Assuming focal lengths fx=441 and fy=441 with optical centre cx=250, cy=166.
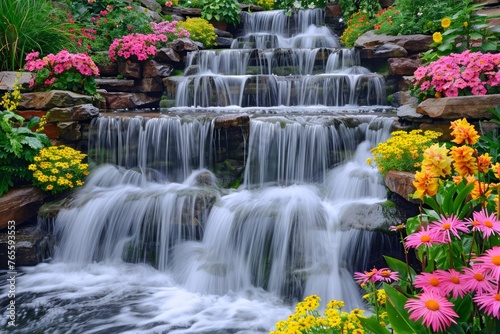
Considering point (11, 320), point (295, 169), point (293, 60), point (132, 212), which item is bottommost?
point (11, 320)

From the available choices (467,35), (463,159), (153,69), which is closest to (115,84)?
(153,69)

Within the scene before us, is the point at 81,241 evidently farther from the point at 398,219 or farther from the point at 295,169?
the point at 398,219

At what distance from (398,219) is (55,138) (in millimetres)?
5009

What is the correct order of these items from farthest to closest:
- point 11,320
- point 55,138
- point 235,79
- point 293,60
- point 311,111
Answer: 1. point 293,60
2. point 235,79
3. point 311,111
4. point 55,138
5. point 11,320

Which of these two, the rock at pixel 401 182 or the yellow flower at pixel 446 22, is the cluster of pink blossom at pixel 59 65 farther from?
the yellow flower at pixel 446 22

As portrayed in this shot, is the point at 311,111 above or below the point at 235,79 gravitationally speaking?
below

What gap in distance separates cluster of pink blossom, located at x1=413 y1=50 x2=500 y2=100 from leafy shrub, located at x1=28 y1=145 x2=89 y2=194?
4765 millimetres

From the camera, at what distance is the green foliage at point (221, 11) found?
1283 cm

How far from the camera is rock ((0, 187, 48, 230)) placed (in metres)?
5.56

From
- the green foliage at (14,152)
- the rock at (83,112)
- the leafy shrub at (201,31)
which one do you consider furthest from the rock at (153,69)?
the green foliage at (14,152)

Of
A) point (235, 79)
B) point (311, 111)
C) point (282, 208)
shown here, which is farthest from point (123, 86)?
point (282, 208)

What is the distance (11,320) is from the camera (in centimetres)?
418

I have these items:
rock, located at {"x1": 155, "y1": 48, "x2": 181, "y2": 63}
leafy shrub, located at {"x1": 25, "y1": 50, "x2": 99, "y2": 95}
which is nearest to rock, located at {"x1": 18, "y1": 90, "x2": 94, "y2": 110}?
leafy shrub, located at {"x1": 25, "y1": 50, "x2": 99, "y2": 95}

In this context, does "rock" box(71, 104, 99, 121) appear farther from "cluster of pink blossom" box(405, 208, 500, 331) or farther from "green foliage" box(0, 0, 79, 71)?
"cluster of pink blossom" box(405, 208, 500, 331)
